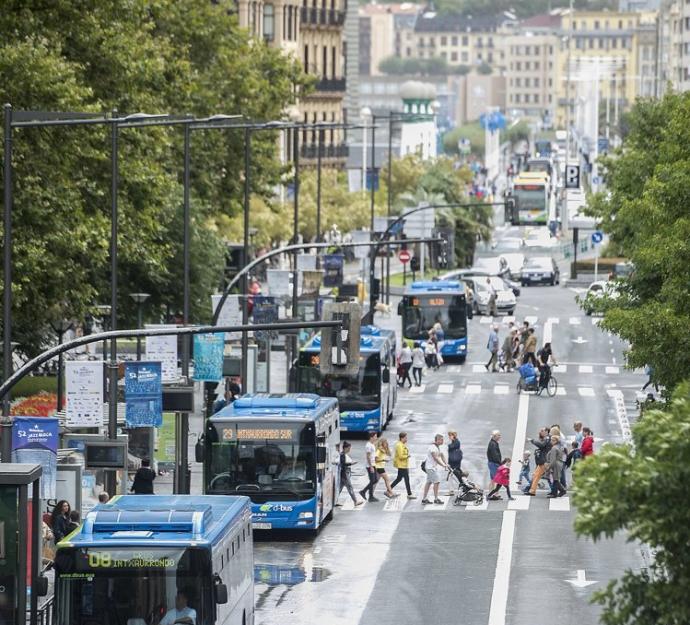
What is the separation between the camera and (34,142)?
47094 mm

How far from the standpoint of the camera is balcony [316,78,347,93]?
476ft

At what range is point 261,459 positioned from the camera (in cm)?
3847

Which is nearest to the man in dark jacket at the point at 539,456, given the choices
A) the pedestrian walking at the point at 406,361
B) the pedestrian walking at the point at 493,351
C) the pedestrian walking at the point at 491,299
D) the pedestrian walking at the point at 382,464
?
the pedestrian walking at the point at 382,464

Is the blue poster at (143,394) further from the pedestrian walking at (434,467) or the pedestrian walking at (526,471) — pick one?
the pedestrian walking at (526,471)

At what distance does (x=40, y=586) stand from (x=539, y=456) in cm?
1775

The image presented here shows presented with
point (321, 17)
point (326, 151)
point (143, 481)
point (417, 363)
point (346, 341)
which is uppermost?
point (321, 17)

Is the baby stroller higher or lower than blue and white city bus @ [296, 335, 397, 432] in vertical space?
lower

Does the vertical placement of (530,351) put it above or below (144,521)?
below

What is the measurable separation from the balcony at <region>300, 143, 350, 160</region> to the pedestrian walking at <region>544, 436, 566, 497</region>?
89261 mm

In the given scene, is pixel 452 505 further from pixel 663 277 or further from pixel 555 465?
pixel 663 277

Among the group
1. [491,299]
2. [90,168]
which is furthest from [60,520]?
[491,299]

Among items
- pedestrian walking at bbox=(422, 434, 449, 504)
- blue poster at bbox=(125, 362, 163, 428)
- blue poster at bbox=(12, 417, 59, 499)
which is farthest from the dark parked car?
blue poster at bbox=(12, 417, 59, 499)

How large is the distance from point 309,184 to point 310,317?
51.2 m

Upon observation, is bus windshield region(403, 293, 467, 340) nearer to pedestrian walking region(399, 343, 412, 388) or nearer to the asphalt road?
pedestrian walking region(399, 343, 412, 388)
